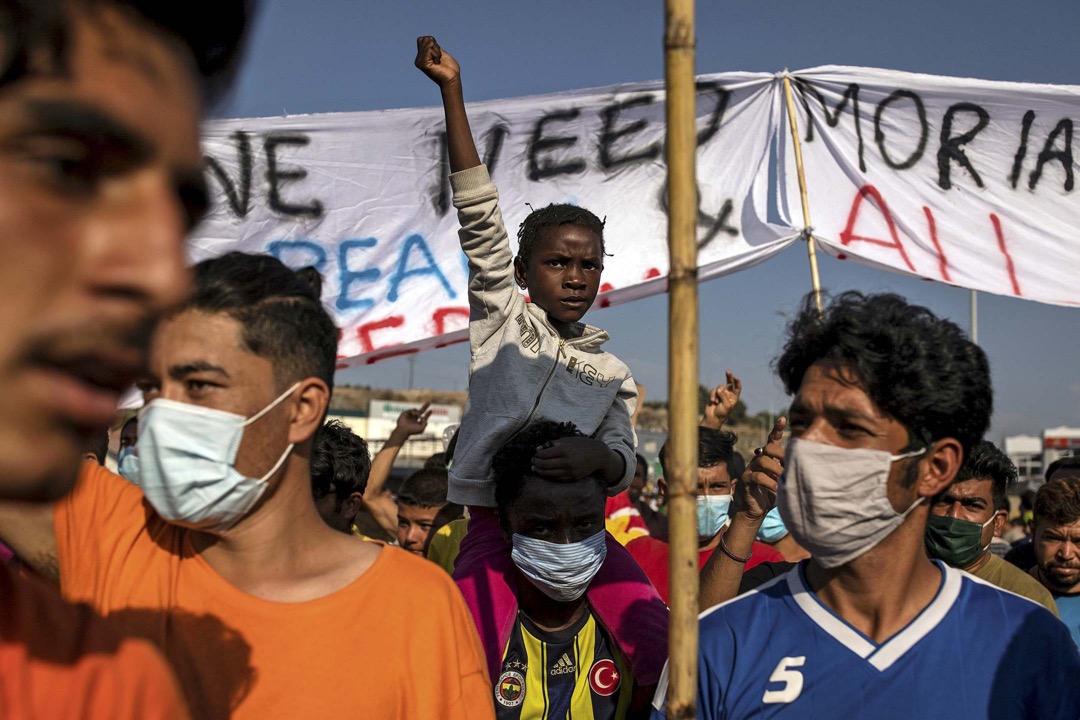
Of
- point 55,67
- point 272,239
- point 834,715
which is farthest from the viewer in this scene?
point 272,239

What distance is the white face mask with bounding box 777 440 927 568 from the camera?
2445 mm

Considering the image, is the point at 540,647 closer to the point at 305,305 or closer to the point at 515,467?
the point at 515,467

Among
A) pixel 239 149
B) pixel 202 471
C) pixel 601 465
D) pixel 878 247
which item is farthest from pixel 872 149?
pixel 202 471

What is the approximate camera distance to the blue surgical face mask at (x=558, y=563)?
3189 millimetres

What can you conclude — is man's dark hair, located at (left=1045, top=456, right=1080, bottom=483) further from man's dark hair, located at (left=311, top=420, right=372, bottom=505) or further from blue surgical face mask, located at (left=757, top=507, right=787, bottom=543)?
man's dark hair, located at (left=311, top=420, right=372, bottom=505)

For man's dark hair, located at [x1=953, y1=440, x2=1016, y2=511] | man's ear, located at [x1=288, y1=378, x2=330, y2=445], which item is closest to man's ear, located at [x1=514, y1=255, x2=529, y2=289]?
man's ear, located at [x1=288, y1=378, x2=330, y2=445]

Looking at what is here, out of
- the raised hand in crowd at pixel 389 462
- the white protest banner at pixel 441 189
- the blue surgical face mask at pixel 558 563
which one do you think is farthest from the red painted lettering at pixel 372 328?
the blue surgical face mask at pixel 558 563

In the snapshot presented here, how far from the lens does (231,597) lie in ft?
6.84

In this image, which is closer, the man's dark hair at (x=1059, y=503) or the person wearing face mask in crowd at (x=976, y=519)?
the person wearing face mask in crowd at (x=976, y=519)

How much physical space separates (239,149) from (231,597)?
391 cm

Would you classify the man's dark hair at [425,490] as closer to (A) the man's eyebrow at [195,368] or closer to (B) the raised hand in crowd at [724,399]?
(B) the raised hand in crowd at [724,399]

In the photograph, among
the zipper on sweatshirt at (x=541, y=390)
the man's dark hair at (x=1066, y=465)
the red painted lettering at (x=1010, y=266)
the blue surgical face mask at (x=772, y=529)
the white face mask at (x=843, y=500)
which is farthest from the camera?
the man's dark hair at (x=1066, y=465)

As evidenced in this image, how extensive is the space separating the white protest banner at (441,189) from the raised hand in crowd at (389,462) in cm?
72

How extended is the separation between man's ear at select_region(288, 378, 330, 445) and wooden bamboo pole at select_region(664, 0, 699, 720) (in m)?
0.89
